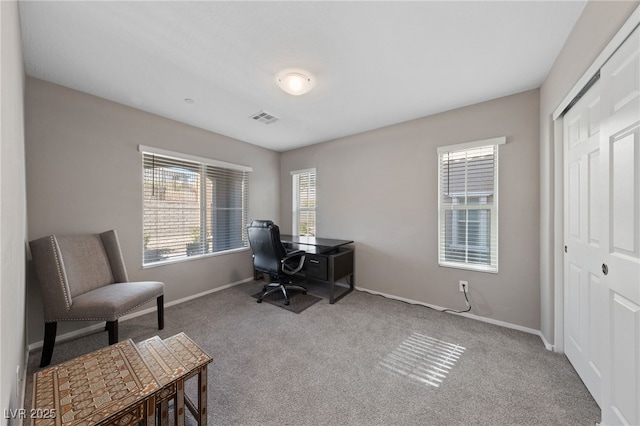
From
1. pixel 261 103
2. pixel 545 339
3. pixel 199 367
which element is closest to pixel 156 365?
pixel 199 367

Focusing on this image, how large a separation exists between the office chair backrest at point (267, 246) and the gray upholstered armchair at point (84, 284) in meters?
1.18

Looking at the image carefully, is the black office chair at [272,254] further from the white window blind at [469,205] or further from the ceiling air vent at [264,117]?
the white window blind at [469,205]

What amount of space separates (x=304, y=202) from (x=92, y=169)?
292 cm

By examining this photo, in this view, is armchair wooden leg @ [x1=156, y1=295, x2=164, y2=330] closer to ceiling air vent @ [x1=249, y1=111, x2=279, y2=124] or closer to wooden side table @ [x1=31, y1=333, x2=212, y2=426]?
wooden side table @ [x1=31, y1=333, x2=212, y2=426]

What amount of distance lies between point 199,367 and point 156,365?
0.22 meters

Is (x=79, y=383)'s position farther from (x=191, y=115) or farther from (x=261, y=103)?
(x=191, y=115)

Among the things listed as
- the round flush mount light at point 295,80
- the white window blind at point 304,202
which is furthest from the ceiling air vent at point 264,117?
the white window blind at point 304,202

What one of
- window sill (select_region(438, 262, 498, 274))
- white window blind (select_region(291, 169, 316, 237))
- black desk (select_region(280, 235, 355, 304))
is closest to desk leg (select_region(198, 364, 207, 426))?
black desk (select_region(280, 235, 355, 304))

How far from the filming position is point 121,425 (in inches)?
39.1

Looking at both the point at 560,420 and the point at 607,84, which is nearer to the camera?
the point at 607,84

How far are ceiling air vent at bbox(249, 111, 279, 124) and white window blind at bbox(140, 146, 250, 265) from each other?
1.05 m

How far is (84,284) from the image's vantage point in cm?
225

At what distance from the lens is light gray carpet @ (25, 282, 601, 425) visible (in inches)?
57.3

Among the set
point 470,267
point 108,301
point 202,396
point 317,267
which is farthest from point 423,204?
point 108,301
